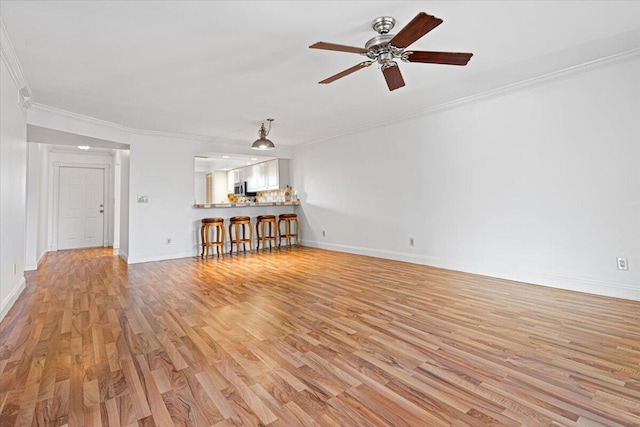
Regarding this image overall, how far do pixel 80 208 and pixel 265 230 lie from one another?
482cm

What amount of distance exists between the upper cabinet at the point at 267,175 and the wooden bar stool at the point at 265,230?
1.15 metres

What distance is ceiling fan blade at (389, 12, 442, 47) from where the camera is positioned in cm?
191

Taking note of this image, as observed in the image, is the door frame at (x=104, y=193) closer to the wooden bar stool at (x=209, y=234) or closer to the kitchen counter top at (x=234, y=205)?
the kitchen counter top at (x=234, y=205)

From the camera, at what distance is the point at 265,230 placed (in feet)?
23.4

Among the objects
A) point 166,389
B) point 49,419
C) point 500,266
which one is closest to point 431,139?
point 500,266

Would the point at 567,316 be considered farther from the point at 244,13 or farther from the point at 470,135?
the point at 244,13

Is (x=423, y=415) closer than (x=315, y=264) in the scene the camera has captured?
Yes

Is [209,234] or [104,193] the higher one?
[104,193]

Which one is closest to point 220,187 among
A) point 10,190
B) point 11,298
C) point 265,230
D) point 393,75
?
point 265,230

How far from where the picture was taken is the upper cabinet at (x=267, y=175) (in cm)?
761

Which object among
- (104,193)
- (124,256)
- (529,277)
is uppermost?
(104,193)

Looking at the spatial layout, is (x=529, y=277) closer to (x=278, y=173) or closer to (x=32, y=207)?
(x=278, y=173)

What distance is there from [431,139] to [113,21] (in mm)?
4099

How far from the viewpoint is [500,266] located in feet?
12.9
